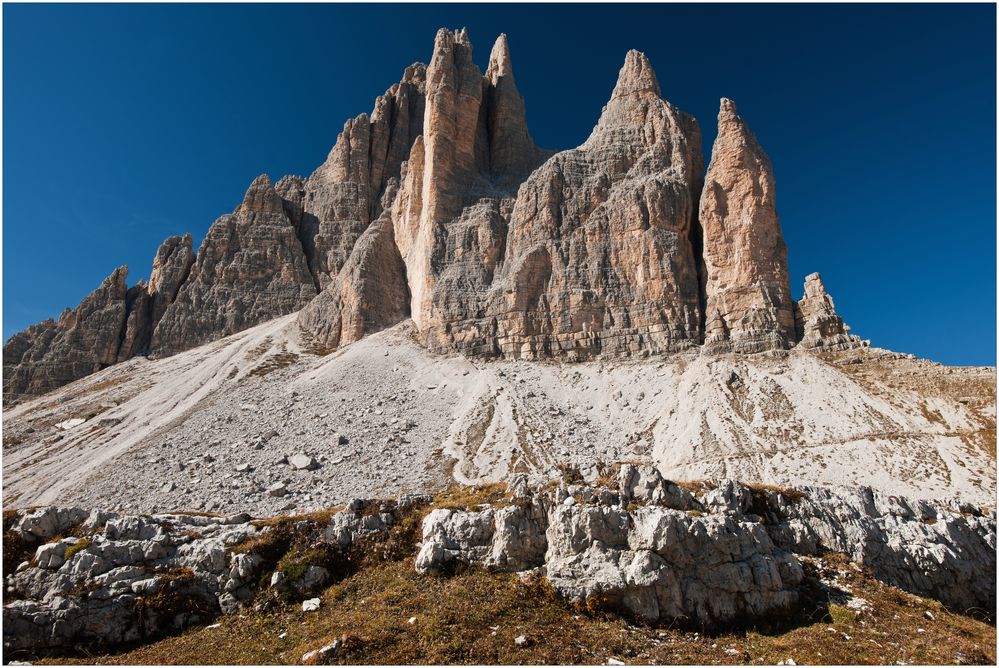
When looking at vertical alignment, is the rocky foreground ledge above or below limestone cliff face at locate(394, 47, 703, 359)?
below

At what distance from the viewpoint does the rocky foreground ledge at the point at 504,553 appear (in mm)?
Answer: 13055

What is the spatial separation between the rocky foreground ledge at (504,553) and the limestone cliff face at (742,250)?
34856mm

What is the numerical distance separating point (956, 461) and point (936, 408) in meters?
6.30

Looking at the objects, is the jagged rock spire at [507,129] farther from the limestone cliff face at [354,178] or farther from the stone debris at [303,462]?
the stone debris at [303,462]

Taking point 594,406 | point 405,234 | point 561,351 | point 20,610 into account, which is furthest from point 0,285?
point 405,234

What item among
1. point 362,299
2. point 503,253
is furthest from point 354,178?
point 503,253

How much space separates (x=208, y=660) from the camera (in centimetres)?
1170

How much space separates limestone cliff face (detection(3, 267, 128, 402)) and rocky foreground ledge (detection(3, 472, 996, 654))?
80.8 metres

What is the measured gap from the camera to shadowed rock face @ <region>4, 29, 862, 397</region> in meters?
55.2

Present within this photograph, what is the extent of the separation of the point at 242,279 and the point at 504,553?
89.4m

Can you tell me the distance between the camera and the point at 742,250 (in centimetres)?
5412

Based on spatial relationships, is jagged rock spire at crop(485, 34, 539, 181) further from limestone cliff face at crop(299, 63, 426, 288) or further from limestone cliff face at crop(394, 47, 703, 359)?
limestone cliff face at crop(299, 63, 426, 288)

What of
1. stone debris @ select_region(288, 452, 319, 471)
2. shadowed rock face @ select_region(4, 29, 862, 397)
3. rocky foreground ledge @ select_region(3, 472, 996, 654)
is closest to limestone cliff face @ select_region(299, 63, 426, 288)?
shadowed rock face @ select_region(4, 29, 862, 397)

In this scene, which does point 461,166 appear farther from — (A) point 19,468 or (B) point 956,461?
(B) point 956,461
